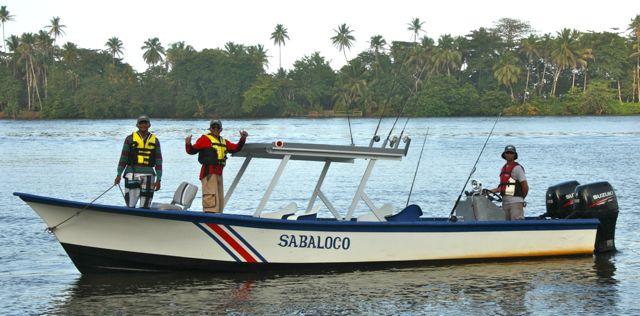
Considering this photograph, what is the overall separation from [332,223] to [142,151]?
2853 mm

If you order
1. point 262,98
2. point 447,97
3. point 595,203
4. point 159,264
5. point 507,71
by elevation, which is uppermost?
point 507,71

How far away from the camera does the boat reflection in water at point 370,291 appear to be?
12.1 meters

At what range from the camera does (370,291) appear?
42.6 ft

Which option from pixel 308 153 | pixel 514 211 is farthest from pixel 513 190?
pixel 308 153

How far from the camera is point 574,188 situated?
14.9 m

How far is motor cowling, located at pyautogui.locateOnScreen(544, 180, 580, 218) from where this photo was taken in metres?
14.8

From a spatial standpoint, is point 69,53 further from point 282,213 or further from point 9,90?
point 282,213

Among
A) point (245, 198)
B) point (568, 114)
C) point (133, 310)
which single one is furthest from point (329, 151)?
point (568, 114)

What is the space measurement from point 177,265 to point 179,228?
2.28 ft


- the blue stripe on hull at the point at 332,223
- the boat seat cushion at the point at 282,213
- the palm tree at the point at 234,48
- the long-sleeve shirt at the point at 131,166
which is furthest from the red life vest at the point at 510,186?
the palm tree at the point at 234,48

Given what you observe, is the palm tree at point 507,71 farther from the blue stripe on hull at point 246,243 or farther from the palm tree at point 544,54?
the blue stripe on hull at point 246,243

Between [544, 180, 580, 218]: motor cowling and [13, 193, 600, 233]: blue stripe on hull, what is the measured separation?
0.44m

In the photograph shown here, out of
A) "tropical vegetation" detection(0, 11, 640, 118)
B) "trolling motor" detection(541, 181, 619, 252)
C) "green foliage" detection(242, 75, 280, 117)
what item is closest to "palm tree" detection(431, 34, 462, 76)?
"tropical vegetation" detection(0, 11, 640, 118)

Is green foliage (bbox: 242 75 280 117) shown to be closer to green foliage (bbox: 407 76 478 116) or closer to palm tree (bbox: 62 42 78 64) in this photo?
green foliage (bbox: 407 76 478 116)
